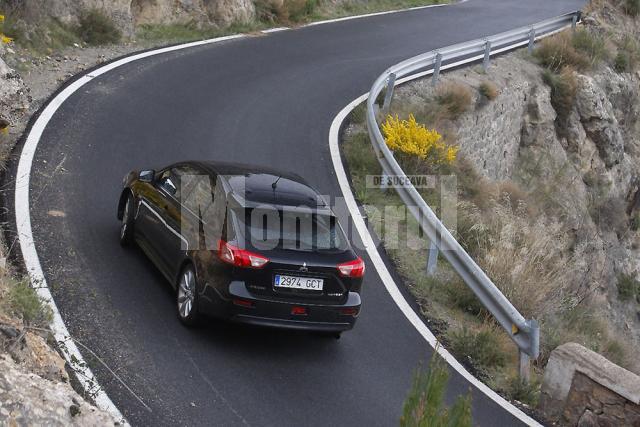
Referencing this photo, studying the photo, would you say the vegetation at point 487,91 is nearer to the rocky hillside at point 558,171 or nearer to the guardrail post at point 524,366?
the rocky hillside at point 558,171

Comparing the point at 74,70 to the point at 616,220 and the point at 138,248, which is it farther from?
the point at 616,220

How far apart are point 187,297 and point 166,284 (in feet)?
3.16

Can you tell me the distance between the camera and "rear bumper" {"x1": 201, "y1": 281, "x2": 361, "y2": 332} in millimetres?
8039

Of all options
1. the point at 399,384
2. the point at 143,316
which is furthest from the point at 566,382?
the point at 143,316

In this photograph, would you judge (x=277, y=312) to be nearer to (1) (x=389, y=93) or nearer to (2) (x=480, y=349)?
(2) (x=480, y=349)

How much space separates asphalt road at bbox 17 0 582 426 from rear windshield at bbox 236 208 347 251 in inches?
45.3

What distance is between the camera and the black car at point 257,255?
8047 millimetres

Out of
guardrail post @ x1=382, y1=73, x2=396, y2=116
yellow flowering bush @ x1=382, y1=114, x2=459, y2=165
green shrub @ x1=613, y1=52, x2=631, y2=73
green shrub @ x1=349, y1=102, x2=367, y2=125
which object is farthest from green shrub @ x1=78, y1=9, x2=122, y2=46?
green shrub @ x1=613, y1=52, x2=631, y2=73

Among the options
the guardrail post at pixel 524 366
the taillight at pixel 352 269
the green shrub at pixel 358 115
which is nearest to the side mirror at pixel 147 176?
the taillight at pixel 352 269

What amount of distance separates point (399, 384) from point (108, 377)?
2916 millimetres

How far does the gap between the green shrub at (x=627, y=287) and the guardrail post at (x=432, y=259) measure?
11896 millimetres

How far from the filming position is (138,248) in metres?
10.2

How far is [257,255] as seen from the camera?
8.00m

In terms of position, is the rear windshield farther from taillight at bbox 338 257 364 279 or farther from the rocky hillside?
the rocky hillside
